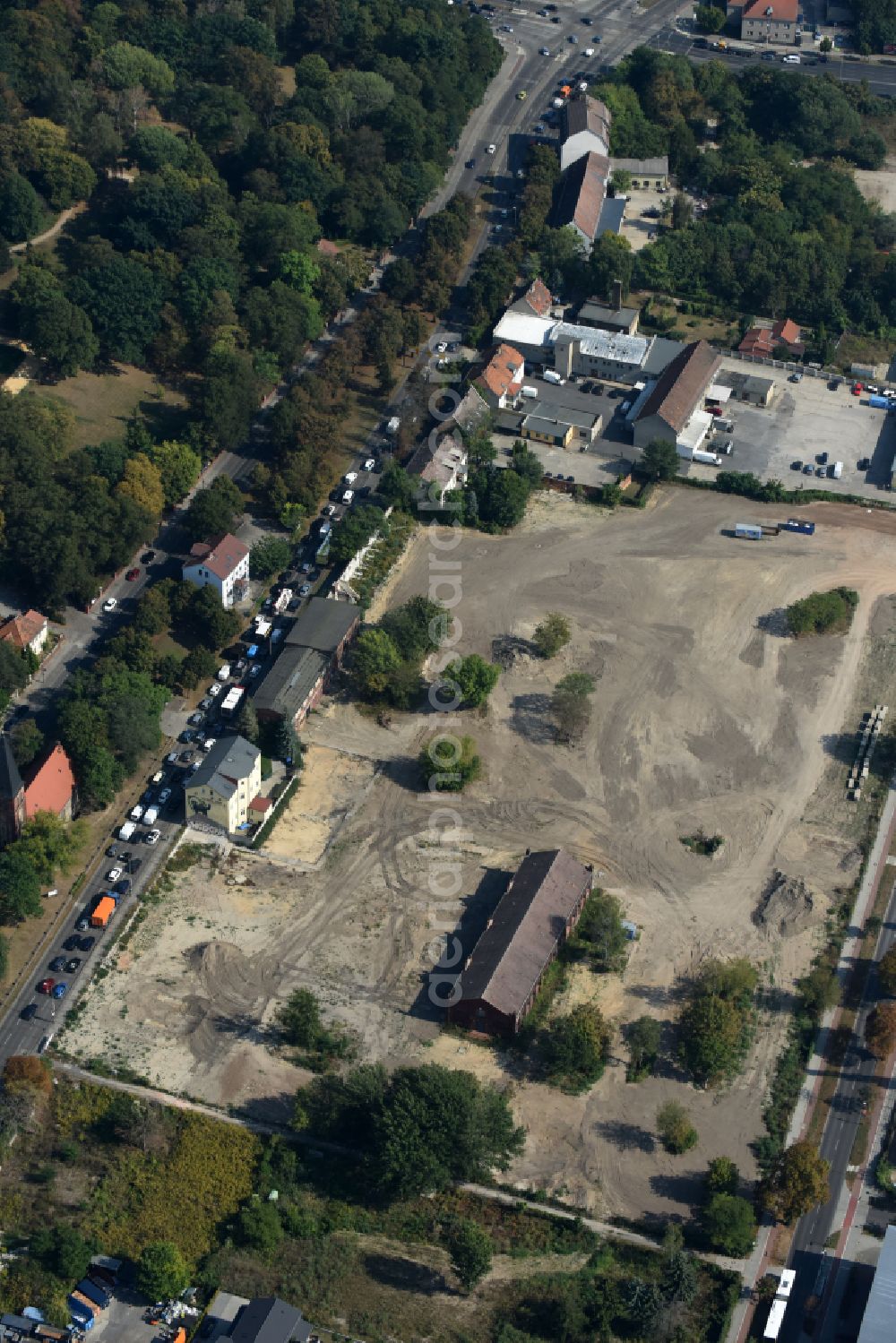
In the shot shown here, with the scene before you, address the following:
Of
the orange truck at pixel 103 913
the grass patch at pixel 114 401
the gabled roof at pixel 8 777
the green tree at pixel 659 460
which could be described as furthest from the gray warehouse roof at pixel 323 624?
the green tree at pixel 659 460

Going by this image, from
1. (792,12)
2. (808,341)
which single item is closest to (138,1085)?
(808,341)

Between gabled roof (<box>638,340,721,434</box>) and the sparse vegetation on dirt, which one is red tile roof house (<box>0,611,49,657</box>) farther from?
the sparse vegetation on dirt

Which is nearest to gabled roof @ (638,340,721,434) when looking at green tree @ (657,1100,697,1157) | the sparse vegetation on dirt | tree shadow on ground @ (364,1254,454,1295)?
the sparse vegetation on dirt

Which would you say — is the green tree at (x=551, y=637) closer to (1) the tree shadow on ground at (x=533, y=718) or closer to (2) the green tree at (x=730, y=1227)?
(1) the tree shadow on ground at (x=533, y=718)

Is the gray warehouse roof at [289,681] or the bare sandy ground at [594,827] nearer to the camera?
the bare sandy ground at [594,827]

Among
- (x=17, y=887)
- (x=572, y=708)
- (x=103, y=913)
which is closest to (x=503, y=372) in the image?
(x=572, y=708)

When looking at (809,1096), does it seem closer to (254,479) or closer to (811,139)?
(254,479)
